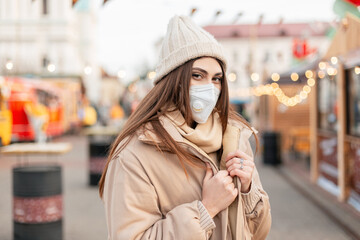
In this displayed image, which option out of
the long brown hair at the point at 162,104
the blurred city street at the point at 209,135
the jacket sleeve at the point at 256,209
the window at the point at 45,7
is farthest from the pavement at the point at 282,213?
the long brown hair at the point at 162,104

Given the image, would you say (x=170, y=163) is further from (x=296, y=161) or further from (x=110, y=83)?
(x=110, y=83)

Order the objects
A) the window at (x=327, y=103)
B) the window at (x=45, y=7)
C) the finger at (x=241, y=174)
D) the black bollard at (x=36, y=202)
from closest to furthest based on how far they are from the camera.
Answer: the finger at (x=241, y=174), the black bollard at (x=36, y=202), the window at (x=45, y=7), the window at (x=327, y=103)

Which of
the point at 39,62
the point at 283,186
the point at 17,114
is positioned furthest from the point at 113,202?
the point at 17,114

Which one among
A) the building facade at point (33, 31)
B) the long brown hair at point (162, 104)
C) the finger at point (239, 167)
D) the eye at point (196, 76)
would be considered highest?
the building facade at point (33, 31)

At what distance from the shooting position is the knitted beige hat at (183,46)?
6.48ft

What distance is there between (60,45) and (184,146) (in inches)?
821

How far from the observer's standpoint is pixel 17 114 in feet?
67.4

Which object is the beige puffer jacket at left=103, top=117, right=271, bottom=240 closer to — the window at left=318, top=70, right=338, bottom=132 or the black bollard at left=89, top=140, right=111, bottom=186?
the window at left=318, top=70, right=338, bottom=132

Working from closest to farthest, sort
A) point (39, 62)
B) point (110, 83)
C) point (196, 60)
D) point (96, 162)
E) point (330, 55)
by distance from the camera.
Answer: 1. point (196, 60)
2. point (330, 55)
3. point (96, 162)
4. point (39, 62)
5. point (110, 83)

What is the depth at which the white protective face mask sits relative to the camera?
1.98m

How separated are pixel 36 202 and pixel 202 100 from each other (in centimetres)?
399

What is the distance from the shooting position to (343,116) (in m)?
8.55

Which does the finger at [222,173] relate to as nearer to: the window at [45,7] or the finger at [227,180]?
the finger at [227,180]

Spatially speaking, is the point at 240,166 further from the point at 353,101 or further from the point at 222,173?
the point at 353,101
